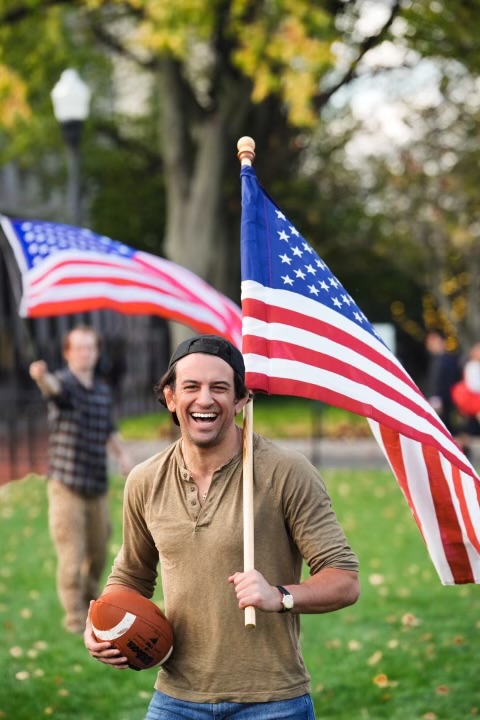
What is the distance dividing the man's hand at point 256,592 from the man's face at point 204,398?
510 millimetres

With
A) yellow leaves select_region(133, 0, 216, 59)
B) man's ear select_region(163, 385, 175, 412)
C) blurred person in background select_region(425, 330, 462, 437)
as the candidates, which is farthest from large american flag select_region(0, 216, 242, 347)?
blurred person in background select_region(425, 330, 462, 437)

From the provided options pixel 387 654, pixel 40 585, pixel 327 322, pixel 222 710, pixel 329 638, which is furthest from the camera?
pixel 40 585

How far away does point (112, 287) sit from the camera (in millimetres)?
9398

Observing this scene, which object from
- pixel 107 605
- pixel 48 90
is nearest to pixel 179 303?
pixel 107 605

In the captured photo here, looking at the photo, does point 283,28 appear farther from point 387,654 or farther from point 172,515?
point 172,515

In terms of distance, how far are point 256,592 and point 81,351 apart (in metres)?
5.45

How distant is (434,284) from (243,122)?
15879mm

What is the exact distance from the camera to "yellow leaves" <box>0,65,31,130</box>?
23078 mm

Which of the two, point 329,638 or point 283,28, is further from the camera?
point 283,28

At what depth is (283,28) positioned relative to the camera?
1928 centimetres

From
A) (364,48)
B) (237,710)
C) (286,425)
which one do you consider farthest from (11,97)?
(237,710)

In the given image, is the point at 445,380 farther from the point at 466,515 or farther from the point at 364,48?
the point at 466,515

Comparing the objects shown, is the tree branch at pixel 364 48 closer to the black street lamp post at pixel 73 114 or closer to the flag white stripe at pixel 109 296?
the black street lamp post at pixel 73 114

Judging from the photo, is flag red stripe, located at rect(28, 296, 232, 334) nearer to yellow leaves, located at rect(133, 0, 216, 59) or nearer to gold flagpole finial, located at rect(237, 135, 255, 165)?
gold flagpole finial, located at rect(237, 135, 255, 165)
